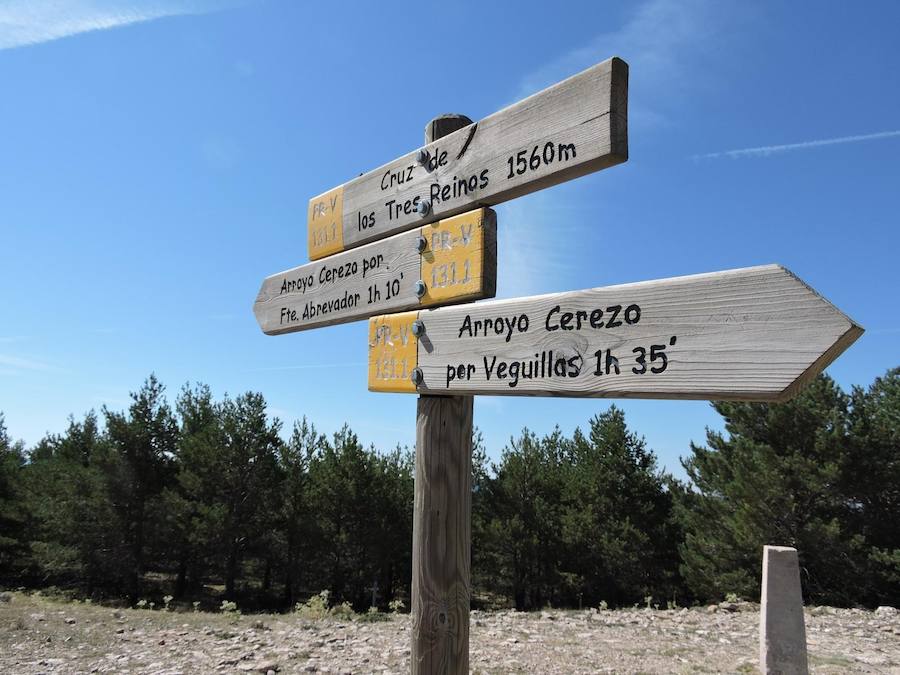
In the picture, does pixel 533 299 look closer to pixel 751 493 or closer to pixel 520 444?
pixel 751 493

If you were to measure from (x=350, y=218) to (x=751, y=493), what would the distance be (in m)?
20.3

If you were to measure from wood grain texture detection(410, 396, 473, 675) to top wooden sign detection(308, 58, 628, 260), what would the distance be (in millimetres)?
938

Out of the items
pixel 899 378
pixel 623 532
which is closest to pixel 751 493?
pixel 623 532

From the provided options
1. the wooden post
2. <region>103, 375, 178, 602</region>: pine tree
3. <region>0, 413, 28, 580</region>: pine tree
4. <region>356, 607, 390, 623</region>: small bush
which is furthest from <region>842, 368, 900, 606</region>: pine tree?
<region>0, 413, 28, 580</region>: pine tree

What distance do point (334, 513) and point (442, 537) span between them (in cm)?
2828

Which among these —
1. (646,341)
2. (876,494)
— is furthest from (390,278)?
(876,494)

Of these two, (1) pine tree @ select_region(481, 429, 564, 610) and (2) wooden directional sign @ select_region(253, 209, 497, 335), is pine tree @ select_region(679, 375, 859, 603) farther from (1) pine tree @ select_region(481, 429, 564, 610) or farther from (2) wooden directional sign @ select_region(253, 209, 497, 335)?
(2) wooden directional sign @ select_region(253, 209, 497, 335)

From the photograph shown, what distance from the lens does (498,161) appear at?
2398 mm

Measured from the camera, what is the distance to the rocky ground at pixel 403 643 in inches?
229

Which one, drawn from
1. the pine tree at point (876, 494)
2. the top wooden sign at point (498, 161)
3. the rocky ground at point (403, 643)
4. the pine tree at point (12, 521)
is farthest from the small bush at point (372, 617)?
the pine tree at point (12, 521)

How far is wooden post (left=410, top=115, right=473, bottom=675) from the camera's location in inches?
97.7

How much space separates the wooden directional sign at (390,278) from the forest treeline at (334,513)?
20.7 m

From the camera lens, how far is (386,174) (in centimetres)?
301

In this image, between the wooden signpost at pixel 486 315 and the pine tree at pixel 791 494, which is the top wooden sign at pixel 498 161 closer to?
the wooden signpost at pixel 486 315
